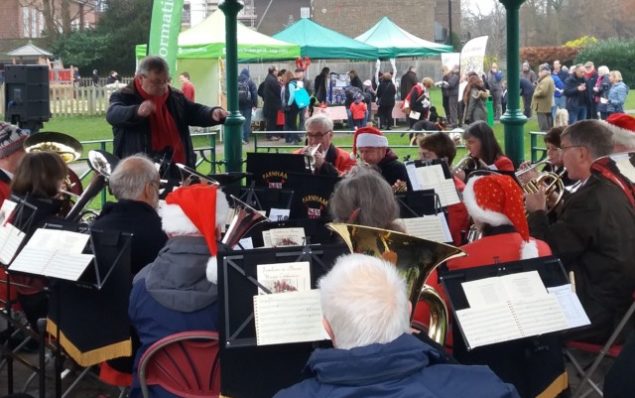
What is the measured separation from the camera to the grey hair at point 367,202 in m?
4.17

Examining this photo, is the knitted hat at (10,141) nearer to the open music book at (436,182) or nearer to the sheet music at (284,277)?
the open music book at (436,182)

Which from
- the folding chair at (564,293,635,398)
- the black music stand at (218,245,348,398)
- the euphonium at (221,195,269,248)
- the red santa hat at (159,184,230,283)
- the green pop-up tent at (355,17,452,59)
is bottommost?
the folding chair at (564,293,635,398)

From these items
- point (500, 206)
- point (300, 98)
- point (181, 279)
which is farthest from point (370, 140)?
point (300, 98)

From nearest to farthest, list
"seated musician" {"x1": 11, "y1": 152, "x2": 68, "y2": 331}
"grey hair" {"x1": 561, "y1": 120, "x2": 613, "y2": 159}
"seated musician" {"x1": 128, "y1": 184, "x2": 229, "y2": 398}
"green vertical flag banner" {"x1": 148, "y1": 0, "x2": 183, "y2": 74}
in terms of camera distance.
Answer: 1. "seated musician" {"x1": 128, "y1": 184, "x2": 229, "y2": 398}
2. "grey hair" {"x1": 561, "y1": 120, "x2": 613, "y2": 159}
3. "seated musician" {"x1": 11, "y1": 152, "x2": 68, "y2": 331}
4. "green vertical flag banner" {"x1": 148, "y1": 0, "x2": 183, "y2": 74}

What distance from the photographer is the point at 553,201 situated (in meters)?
5.65

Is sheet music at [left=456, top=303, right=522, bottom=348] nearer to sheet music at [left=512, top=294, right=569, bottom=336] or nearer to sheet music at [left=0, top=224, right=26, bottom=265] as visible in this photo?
sheet music at [left=512, top=294, right=569, bottom=336]

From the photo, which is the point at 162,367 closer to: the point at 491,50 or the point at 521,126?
the point at 521,126

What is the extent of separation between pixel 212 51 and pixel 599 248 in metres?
15.7

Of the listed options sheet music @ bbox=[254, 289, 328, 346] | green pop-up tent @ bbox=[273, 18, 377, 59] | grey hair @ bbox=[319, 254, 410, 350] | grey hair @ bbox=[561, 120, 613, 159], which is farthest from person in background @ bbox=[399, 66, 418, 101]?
grey hair @ bbox=[319, 254, 410, 350]

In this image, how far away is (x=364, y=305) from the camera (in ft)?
7.57

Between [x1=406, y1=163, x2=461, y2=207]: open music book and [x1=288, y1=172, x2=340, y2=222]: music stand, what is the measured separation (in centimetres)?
51

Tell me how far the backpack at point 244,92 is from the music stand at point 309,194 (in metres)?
14.2

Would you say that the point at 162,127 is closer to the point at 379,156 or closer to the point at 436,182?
the point at 379,156

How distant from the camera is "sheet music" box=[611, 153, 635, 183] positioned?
15.9 ft
